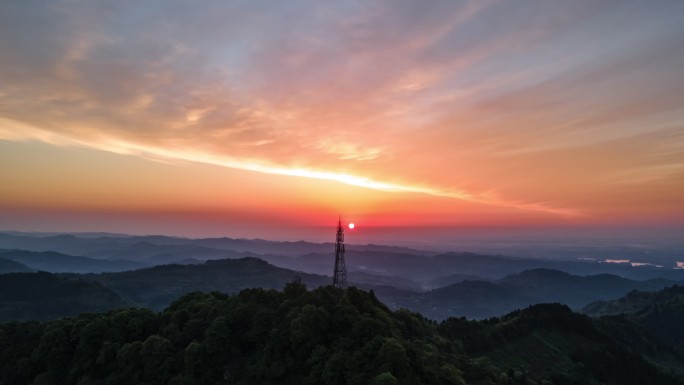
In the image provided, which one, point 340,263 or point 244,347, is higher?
point 340,263

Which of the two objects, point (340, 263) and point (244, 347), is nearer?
point (244, 347)

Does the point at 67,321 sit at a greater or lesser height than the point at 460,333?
greater

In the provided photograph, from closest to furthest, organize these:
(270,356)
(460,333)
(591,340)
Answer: (270,356) → (460,333) → (591,340)

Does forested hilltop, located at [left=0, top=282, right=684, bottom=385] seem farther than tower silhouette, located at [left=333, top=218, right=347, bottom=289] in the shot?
No

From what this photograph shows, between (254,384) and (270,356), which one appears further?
(270,356)

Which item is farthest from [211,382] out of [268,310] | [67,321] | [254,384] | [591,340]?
[591,340]

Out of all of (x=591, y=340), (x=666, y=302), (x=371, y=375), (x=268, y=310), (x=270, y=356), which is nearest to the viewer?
(x=371, y=375)

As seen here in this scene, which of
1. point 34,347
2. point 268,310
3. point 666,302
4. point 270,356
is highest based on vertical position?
point 268,310

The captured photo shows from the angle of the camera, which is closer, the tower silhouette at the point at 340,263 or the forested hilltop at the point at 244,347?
the forested hilltop at the point at 244,347

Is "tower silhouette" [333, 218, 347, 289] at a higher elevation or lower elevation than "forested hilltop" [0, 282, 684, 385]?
higher

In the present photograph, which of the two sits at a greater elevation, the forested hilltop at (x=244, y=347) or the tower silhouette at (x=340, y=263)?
the tower silhouette at (x=340, y=263)

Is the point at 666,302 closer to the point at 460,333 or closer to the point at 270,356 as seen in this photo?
the point at 460,333
